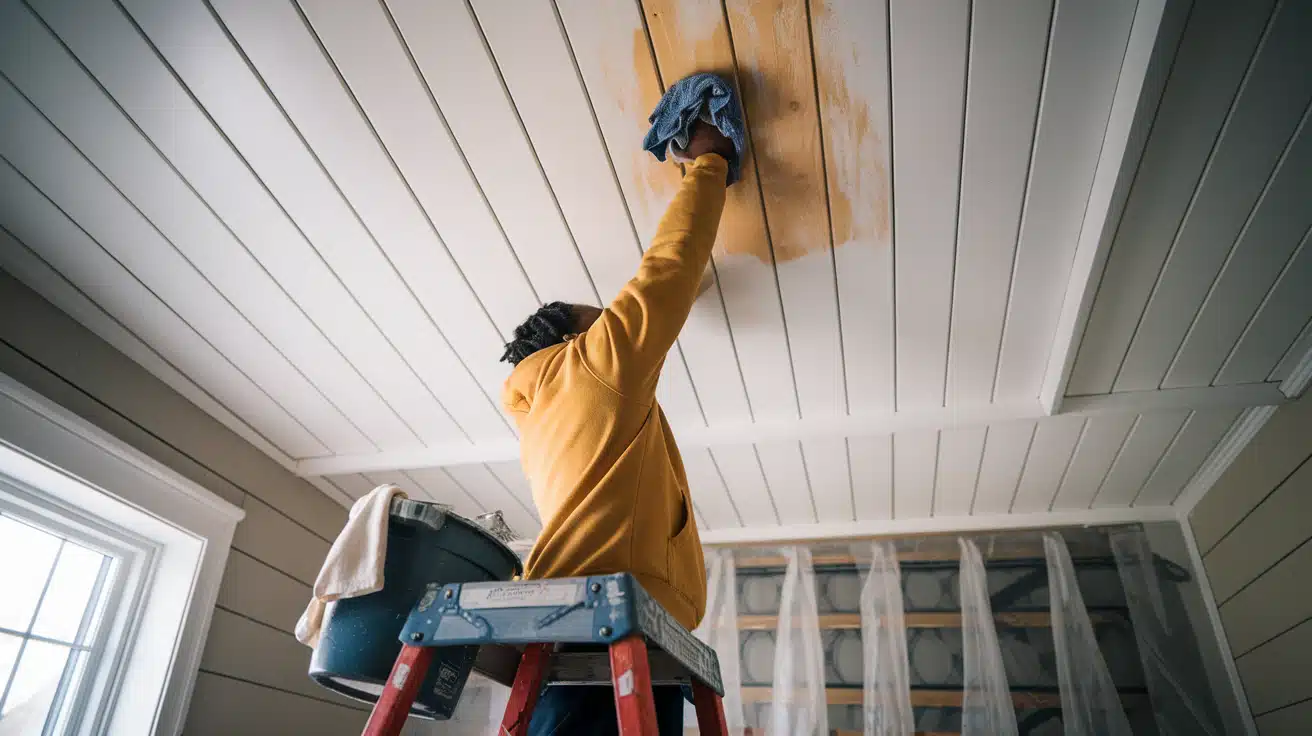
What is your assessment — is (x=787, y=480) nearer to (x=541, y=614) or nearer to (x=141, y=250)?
(x=541, y=614)

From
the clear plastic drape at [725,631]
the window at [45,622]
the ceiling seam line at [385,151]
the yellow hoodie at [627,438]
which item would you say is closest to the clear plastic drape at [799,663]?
the clear plastic drape at [725,631]

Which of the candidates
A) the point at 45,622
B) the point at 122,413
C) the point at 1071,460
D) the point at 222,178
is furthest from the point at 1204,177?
the point at 45,622

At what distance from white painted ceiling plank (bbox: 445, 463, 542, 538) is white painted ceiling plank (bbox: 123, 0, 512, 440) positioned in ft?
1.48

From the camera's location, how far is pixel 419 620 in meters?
0.92

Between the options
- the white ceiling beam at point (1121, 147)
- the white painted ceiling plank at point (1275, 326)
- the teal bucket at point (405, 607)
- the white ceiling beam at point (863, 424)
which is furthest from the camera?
the white ceiling beam at point (863, 424)

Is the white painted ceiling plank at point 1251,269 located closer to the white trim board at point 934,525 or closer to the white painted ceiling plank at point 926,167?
the white painted ceiling plank at point 926,167

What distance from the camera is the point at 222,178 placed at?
1.54 m

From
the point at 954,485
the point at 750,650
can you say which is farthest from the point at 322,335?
the point at 954,485

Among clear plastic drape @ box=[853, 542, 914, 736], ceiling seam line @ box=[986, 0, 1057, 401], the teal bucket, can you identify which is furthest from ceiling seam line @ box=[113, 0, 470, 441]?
clear plastic drape @ box=[853, 542, 914, 736]

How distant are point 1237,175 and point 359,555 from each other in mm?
1753

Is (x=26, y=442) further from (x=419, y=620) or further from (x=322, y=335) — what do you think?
(x=419, y=620)

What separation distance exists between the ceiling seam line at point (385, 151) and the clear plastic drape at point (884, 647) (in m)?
1.72

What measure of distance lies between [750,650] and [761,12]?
222cm

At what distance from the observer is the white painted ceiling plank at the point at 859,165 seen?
49.6 inches
